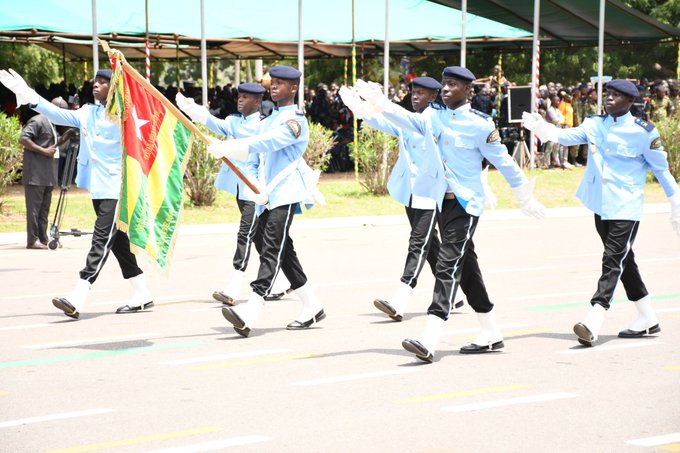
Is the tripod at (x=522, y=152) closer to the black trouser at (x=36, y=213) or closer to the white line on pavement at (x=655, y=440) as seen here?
the black trouser at (x=36, y=213)

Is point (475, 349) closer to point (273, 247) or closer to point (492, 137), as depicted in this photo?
point (492, 137)

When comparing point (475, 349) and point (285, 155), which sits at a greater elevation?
point (285, 155)

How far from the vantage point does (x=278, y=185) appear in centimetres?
891

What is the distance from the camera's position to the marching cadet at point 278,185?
8.62 metres

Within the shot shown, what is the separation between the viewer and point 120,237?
10070 millimetres

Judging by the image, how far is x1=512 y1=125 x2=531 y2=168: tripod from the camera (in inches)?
1022

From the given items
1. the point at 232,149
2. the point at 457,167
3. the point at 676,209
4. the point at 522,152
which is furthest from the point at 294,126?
the point at 522,152

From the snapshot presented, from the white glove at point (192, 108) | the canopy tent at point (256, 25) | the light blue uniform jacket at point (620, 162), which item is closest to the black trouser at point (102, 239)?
the white glove at point (192, 108)

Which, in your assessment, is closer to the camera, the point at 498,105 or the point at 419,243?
the point at 419,243

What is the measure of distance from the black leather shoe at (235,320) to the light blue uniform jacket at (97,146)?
1.78 metres

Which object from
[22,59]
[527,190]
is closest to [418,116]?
[527,190]

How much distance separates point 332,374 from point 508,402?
1.27 meters

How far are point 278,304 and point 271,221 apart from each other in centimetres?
198

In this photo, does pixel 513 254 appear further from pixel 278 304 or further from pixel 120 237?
pixel 120 237
